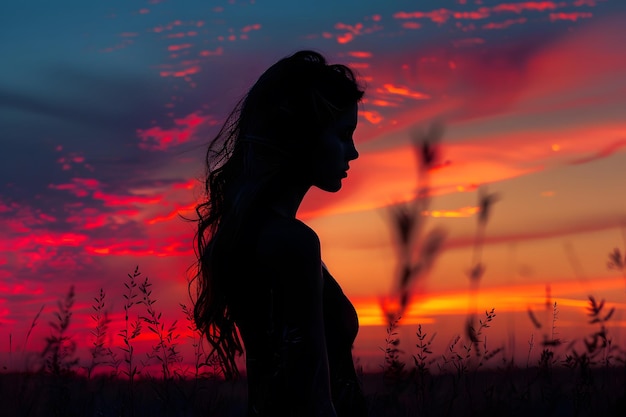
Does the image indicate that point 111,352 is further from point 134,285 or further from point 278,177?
point 278,177

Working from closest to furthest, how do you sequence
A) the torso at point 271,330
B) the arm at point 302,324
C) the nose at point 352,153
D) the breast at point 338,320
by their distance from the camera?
the arm at point 302,324 < the torso at point 271,330 < the breast at point 338,320 < the nose at point 352,153

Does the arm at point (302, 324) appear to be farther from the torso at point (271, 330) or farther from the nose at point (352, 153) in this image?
the nose at point (352, 153)

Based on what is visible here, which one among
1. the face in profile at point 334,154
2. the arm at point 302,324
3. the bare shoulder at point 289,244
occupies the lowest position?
the arm at point 302,324

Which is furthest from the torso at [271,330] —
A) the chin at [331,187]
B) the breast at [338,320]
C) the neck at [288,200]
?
the chin at [331,187]

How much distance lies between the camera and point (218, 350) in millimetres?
3979

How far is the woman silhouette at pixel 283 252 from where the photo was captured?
10.2ft

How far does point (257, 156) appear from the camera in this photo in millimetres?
3654

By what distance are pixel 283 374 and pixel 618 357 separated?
191 centimetres

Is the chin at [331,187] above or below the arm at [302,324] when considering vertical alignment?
above

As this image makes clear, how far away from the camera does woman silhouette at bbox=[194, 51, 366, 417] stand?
123 inches

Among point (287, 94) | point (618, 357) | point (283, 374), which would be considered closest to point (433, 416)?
point (618, 357)

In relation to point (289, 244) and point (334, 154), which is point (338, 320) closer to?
point (289, 244)

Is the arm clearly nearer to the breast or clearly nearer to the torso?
the torso

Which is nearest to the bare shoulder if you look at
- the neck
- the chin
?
the neck
